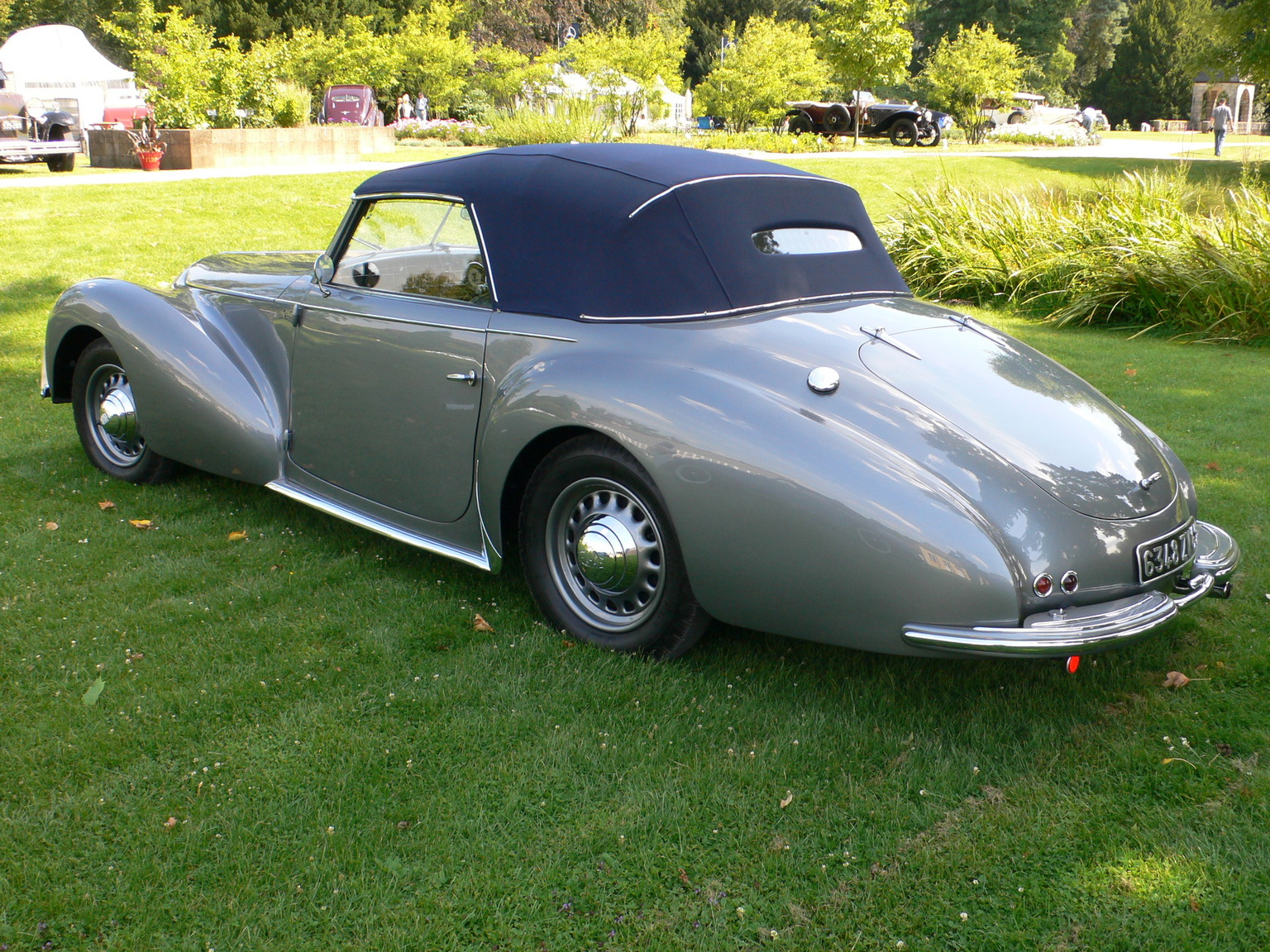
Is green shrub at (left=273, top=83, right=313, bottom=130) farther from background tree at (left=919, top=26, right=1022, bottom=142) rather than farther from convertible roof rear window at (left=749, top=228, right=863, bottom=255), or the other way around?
background tree at (left=919, top=26, right=1022, bottom=142)

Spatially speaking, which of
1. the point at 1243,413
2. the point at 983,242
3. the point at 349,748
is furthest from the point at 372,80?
the point at 349,748

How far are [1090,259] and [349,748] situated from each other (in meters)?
9.22

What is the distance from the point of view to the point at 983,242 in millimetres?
11219

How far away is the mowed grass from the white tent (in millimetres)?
25498

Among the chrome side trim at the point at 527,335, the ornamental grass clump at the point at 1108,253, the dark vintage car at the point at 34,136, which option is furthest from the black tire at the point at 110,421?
the dark vintage car at the point at 34,136

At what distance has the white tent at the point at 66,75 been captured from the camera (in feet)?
84.2

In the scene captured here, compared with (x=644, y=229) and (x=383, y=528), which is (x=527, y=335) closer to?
(x=644, y=229)

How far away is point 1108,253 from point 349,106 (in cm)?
2153

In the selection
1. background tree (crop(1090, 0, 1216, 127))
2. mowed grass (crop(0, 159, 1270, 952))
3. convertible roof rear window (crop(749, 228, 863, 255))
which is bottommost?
mowed grass (crop(0, 159, 1270, 952))

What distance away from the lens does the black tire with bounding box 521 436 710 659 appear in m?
3.29

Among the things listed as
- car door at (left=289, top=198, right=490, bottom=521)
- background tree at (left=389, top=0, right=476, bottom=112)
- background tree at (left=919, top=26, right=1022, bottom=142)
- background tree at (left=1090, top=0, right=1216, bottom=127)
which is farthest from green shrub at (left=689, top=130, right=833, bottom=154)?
background tree at (left=1090, top=0, right=1216, bottom=127)

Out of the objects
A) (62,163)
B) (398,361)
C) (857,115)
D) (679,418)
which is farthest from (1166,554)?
(857,115)

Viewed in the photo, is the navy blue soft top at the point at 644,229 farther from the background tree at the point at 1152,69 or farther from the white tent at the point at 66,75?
the background tree at the point at 1152,69

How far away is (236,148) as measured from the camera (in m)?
17.5
